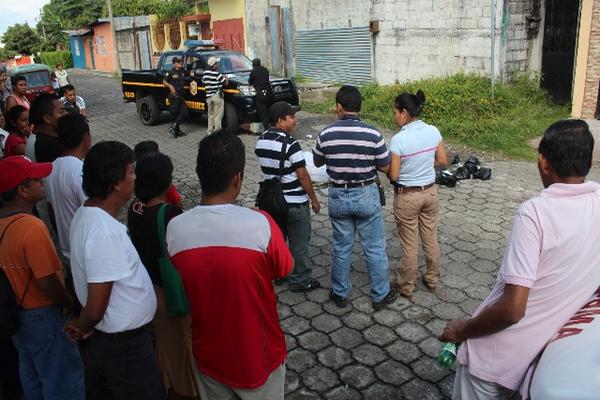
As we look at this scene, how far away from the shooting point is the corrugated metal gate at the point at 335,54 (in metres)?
14.3

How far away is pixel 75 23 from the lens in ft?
135

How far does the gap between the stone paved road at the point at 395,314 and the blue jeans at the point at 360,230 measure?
0.27 metres

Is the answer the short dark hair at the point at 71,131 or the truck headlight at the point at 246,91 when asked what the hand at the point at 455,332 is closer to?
the short dark hair at the point at 71,131

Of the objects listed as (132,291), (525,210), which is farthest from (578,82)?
(132,291)

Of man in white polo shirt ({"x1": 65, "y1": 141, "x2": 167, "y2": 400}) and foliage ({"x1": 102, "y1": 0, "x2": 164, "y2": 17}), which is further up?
foliage ({"x1": 102, "y1": 0, "x2": 164, "y2": 17})

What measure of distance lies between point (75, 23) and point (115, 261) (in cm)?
4511

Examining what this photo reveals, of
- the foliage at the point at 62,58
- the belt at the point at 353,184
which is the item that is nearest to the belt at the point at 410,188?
the belt at the point at 353,184

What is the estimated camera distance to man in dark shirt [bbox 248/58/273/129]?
33.6ft

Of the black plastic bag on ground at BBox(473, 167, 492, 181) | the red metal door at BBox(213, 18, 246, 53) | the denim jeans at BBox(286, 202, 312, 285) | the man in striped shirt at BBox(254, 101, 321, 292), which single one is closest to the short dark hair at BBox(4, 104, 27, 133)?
the man in striped shirt at BBox(254, 101, 321, 292)

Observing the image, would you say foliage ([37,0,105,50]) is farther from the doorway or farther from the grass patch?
the doorway

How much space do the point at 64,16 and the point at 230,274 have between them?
4923 cm

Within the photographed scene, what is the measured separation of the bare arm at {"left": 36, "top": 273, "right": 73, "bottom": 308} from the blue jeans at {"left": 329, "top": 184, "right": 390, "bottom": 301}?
2.12 meters

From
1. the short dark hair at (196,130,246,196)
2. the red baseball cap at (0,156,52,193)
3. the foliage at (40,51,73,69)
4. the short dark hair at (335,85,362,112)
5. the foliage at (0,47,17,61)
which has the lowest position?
the red baseball cap at (0,156,52,193)

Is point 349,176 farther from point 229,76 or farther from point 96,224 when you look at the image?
point 229,76
